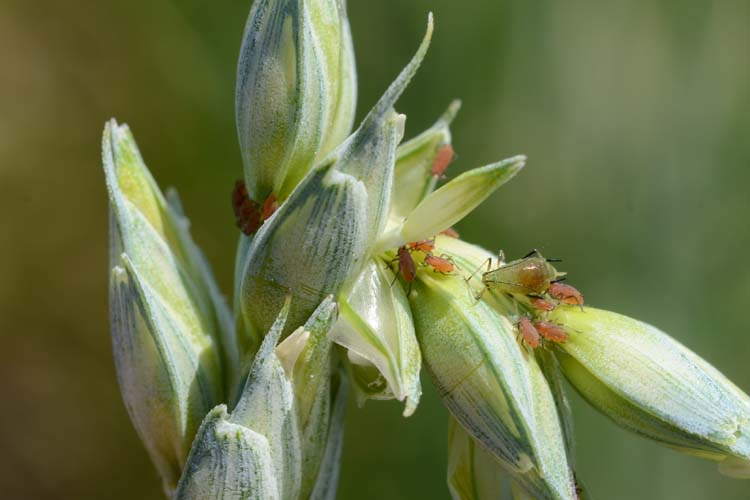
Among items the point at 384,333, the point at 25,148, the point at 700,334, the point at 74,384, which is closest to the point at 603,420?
the point at 700,334

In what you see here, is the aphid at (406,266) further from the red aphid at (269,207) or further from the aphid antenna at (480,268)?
the red aphid at (269,207)

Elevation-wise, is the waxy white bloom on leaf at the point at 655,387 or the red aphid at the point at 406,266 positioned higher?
the red aphid at the point at 406,266

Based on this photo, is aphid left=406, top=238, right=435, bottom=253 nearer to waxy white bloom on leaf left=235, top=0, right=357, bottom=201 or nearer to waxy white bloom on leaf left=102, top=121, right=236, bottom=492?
waxy white bloom on leaf left=235, top=0, right=357, bottom=201

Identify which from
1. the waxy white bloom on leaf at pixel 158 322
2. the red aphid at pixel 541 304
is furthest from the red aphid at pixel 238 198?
the red aphid at pixel 541 304

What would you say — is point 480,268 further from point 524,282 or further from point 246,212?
point 246,212

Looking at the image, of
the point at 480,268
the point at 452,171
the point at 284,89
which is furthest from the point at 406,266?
the point at 452,171

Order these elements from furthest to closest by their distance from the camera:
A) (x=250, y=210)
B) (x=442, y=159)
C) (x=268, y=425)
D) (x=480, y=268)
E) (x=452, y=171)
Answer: (x=452, y=171) < (x=442, y=159) < (x=250, y=210) < (x=480, y=268) < (x=268, y=425)
